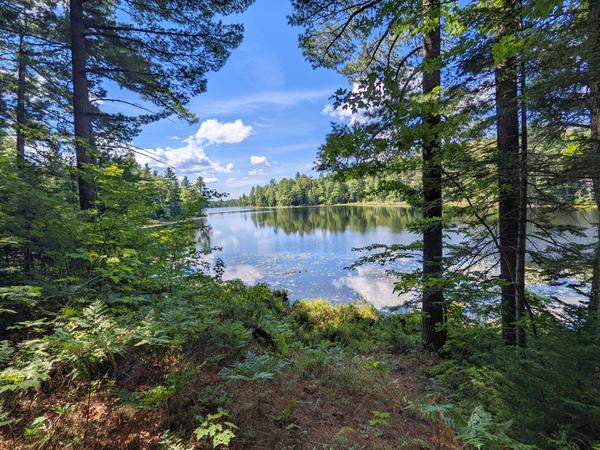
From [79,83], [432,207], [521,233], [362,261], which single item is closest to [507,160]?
[521,233]

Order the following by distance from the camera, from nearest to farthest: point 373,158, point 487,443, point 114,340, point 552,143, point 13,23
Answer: point 487,443
point 114,340
point 373,158
point 552,143
point 13,23

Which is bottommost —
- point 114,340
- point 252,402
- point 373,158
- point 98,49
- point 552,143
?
point 252,402

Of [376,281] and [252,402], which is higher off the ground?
[252,402]

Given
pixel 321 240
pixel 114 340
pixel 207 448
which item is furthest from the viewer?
pixel 321 240

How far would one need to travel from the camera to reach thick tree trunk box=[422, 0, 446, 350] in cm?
325

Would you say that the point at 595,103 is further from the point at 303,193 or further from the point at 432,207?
the point at 303,193

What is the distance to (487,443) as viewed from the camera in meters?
1.66

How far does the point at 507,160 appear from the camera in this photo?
11.3ft

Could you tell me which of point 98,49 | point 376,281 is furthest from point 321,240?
point 98,49

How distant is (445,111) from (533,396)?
361cm

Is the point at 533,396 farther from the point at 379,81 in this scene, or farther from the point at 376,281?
the point at 376,281

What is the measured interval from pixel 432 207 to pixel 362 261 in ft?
5.13

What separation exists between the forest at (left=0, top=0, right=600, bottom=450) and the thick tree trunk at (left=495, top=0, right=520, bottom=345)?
0.12ft

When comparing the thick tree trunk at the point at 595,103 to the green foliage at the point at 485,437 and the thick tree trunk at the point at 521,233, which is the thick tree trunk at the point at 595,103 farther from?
the green foliage at the point at 485,437
